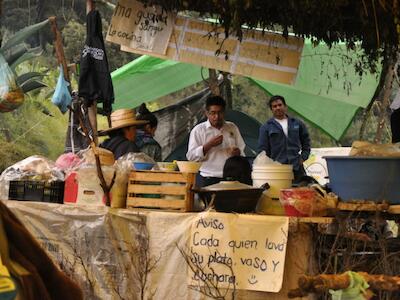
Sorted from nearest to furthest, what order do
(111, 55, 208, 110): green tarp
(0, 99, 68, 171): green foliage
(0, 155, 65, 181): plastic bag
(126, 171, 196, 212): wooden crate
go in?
(126, 171, 196, 212): wooden crate < (0, 155, 65, 181): plastic bag < (111, 55, 208, 110): green tarp < (0, 99, 68, 171): green foliage

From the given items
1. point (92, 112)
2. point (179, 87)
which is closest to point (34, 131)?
point (179, 87)

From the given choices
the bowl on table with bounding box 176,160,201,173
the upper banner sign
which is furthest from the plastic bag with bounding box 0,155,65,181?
the upper banner sign

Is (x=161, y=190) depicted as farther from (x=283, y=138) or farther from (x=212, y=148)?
(x=283, y=138)

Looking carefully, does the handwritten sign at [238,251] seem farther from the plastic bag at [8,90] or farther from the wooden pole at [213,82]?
the wooden pole at [213,82]

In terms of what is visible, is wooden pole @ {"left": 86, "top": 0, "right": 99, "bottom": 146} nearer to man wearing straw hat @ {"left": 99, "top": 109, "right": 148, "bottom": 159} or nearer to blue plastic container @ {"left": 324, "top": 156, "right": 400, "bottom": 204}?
man wearing straw hat @ {"left": 99, "top": 109, "right": 148, "bottom": 159}

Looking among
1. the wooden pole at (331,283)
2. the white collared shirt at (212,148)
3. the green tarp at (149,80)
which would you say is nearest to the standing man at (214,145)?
the white collared shirt at (212,148)

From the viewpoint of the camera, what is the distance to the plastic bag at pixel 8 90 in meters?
9.72

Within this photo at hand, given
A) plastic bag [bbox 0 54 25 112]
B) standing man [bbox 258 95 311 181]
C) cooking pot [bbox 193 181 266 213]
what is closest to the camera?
cooking pot [bbox 193 181 266 213]

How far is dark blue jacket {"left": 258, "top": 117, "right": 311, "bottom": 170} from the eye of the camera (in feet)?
29.7

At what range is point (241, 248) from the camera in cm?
584

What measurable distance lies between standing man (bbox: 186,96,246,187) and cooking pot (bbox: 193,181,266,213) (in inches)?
87.0

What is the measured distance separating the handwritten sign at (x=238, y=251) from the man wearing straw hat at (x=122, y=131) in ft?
6.95

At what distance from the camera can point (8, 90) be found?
9.73 meters

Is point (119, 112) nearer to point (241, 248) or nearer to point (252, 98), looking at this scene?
point (241, 248)
